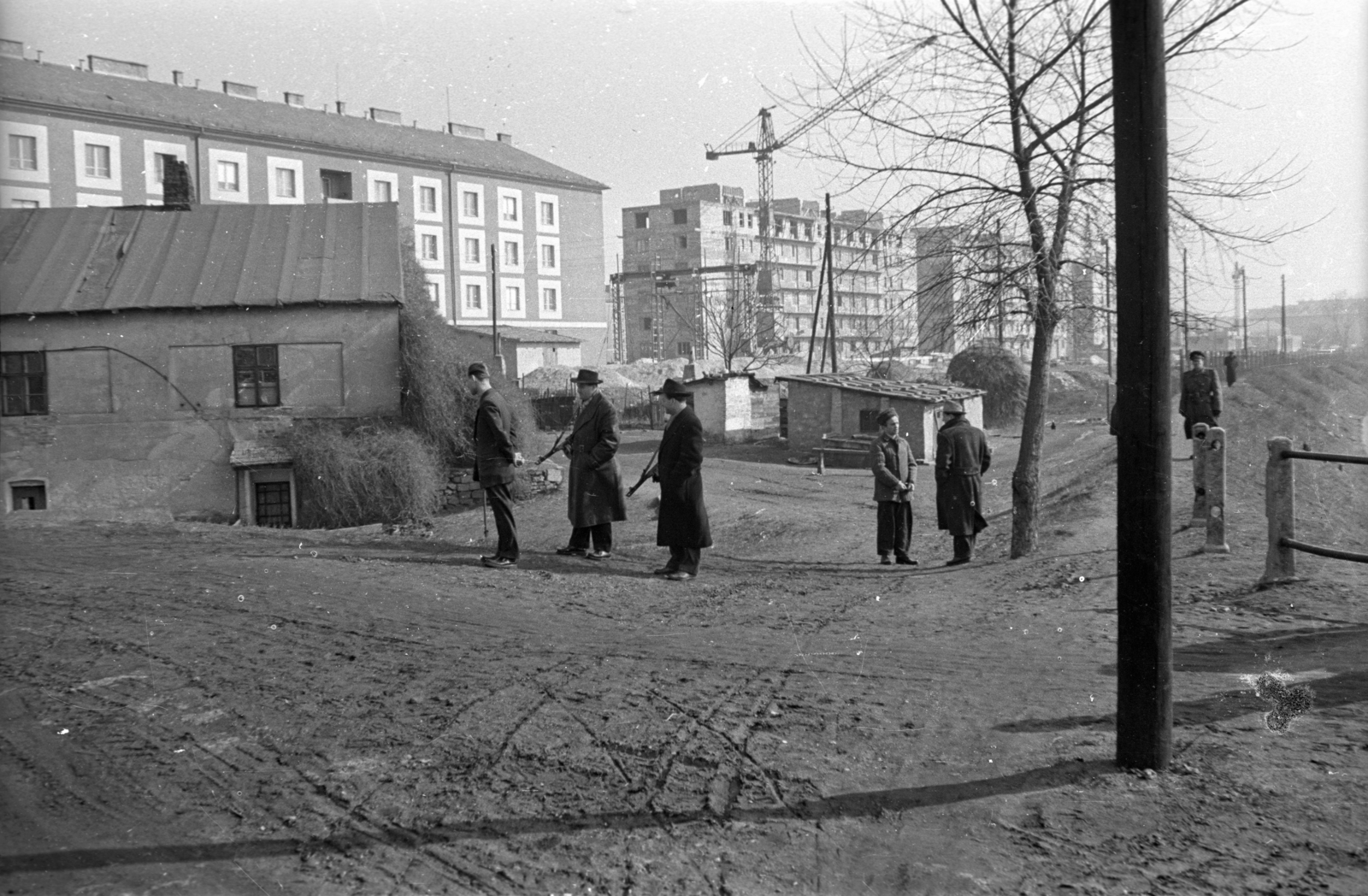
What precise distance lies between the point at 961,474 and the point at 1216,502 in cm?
265

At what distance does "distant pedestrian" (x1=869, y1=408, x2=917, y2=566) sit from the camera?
40.7 ft

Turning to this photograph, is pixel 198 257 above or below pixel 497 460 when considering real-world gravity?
above

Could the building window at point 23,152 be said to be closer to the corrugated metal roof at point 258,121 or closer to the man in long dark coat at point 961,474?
the corrugated metal roof at point 258,121

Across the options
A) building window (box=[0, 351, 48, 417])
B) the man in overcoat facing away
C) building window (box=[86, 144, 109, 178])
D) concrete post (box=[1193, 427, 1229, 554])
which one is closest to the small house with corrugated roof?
building window (box=[0, 351, 48, 417])

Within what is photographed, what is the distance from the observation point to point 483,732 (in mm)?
5598

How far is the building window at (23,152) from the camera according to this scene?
41312 mm

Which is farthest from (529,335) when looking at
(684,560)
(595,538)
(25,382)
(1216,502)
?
(1216,502)

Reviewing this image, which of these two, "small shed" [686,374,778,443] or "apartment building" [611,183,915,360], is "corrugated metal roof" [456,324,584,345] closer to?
"apartment building" [611,183,915,360]

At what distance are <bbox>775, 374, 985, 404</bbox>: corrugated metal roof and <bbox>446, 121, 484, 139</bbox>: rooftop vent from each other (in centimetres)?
3774

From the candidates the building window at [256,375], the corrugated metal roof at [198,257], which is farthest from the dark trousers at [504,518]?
the building window at [256,375]

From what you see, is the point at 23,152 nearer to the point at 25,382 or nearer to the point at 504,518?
the point at 25,382

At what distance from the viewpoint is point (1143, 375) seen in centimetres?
473

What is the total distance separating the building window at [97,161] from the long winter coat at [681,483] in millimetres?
44356

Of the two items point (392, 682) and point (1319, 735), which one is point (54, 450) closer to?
point (392, 682)
